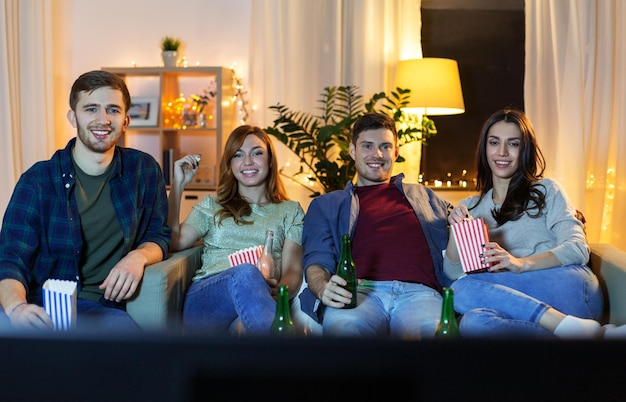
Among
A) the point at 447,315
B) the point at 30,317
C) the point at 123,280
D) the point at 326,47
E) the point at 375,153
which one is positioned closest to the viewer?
the point at 447,315

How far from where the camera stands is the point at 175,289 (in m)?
2.38

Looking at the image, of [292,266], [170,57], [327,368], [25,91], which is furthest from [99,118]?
[170,57]

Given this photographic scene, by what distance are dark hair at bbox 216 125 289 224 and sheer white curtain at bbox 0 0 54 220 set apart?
187 cm

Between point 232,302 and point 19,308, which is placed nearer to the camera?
point 19,308

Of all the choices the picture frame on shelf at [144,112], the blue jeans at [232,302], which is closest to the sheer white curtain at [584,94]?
the picture frame on shelf at [144,112]

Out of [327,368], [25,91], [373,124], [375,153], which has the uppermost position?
[25,91]

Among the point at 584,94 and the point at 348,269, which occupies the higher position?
the point at 584,94

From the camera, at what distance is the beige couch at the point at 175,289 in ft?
7.36

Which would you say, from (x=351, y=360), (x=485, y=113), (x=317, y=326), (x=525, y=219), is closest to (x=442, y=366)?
(x=351, y=360)

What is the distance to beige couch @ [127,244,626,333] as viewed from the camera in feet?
7.36

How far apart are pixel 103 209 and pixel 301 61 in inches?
99.2

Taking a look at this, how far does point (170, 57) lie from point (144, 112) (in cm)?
42

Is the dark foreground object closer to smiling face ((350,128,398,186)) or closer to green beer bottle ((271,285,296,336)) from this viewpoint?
green beer bottle ((271,285,296,336))

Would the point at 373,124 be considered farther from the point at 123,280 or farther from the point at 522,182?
the point at 123,280
